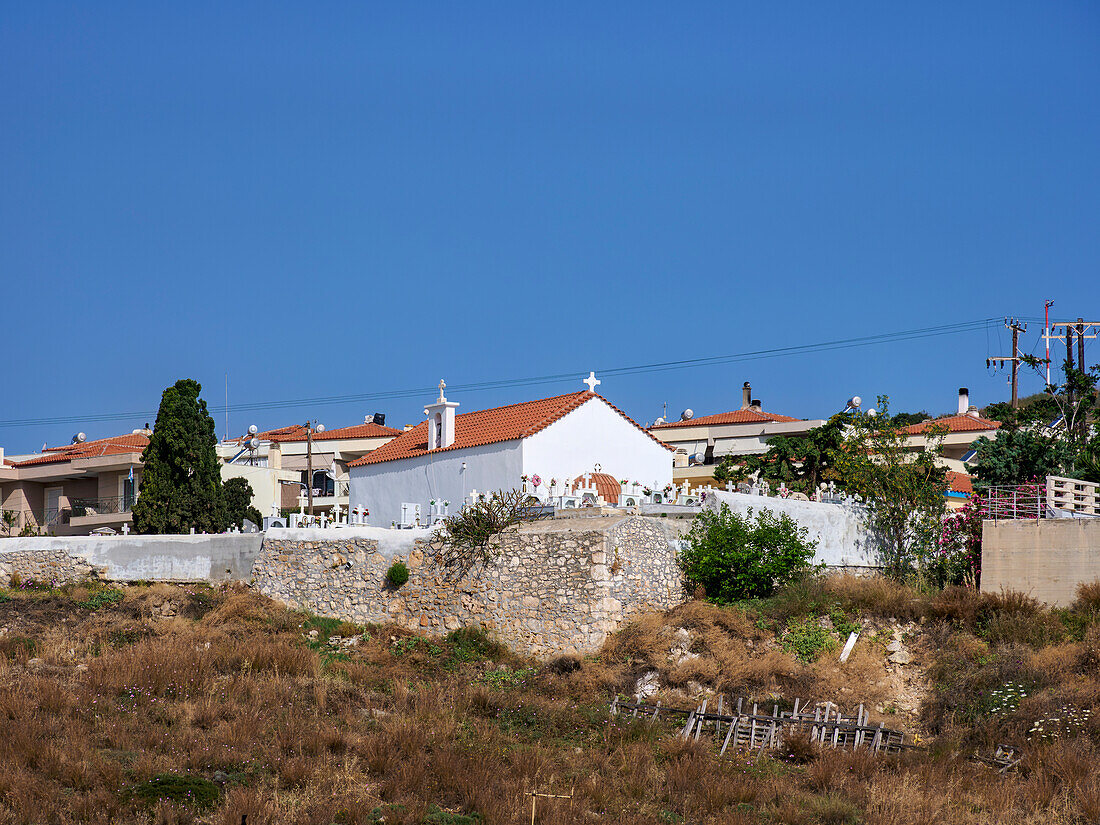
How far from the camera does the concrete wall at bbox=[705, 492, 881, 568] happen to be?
30.6 m

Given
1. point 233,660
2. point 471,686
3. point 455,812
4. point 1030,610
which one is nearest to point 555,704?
point 471,686

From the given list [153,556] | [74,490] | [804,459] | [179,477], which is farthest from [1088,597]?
[74,490]

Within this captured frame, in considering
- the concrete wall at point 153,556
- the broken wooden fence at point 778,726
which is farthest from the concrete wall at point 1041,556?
the concrete wall at point 153,556

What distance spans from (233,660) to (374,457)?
14.1m

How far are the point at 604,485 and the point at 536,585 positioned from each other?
6642 millimetres

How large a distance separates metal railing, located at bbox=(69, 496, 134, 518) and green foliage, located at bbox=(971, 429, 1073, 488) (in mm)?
32874

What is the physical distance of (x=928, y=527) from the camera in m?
32.2

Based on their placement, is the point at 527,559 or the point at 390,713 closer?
the point at 390,713

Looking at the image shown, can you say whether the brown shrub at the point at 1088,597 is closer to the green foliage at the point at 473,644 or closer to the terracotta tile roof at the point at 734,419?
the green foliage at the point at 473,644

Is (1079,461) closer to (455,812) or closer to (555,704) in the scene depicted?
(555,704)

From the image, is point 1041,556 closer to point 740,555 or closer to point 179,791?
point 740,555

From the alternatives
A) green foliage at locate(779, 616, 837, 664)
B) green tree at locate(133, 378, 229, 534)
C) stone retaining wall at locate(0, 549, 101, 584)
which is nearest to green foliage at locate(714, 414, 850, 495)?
green foliage at locate(779, 616, 837, 664)

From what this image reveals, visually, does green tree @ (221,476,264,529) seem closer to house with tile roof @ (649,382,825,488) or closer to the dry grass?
the dry grass

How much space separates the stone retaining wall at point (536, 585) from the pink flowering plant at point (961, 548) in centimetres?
738
